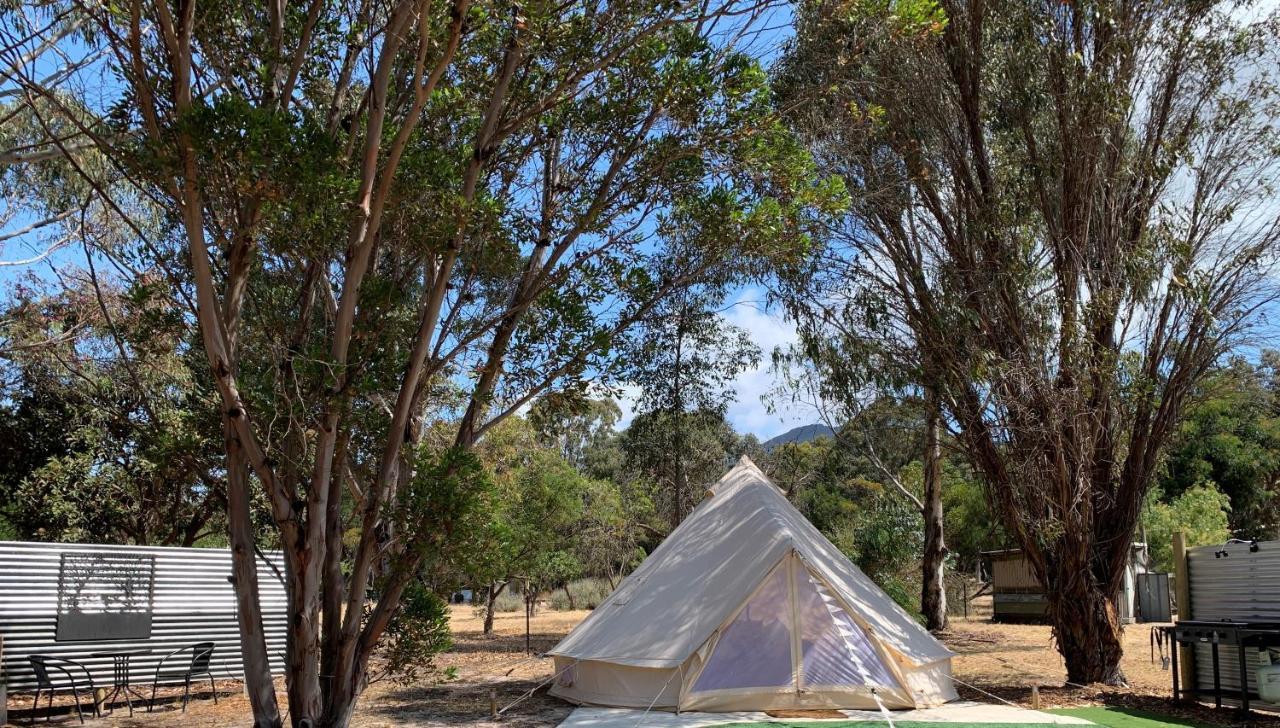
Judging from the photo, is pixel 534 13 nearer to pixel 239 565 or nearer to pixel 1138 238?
pixel 239 565

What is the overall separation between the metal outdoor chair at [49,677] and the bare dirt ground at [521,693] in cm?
20

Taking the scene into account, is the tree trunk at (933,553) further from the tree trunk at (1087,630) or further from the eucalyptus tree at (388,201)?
the eucalyptus tree at (388,201)

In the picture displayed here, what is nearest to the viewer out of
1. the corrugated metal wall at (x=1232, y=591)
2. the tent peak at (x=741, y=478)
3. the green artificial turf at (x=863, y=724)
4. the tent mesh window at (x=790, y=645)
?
the green artificial turf at (x=863, y=724)

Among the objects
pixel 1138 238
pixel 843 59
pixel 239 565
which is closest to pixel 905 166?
pixel 1138 238

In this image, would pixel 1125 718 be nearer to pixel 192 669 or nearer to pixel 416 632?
pixel 416 632

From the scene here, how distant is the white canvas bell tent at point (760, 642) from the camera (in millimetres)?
8828

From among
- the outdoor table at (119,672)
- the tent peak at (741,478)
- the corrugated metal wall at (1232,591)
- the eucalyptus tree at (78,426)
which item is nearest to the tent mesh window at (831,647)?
the tent peak at (741,478)

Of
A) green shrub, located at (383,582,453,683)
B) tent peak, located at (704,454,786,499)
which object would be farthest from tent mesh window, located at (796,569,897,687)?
green shrub, located at (383,582,453,683)

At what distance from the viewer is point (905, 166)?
11602 millimetres

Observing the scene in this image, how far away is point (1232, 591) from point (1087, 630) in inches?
60.8

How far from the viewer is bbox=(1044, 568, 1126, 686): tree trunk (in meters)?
10.1

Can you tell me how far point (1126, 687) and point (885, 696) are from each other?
3.08 m

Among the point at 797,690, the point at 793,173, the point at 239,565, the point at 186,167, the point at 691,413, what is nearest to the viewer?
the point at 186,167

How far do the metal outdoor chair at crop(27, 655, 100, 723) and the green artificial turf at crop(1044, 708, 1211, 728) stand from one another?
928 centimetres
